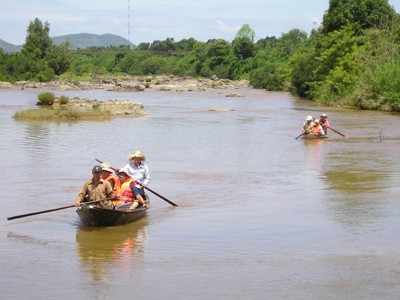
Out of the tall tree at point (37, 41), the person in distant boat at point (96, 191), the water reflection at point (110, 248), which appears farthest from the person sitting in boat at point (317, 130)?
the tall tree at point (37, 41)

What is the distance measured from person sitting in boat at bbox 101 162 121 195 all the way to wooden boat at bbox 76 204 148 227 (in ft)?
1.57

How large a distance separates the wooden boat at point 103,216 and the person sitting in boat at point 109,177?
0.48 meters

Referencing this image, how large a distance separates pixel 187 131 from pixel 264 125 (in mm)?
4591

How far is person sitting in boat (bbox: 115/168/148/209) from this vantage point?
41.8ft

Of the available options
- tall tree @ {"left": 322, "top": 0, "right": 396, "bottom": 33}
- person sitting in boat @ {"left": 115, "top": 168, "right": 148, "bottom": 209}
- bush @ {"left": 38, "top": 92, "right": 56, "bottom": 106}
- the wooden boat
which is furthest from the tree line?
the wooden boat

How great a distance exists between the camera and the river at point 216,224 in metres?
9.07

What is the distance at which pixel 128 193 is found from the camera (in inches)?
508

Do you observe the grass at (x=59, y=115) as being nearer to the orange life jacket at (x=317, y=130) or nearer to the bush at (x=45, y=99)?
the bush at (x=45, y=99)

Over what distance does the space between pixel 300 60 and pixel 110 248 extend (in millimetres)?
44916

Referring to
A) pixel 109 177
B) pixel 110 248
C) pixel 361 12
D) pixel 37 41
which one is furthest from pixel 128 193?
pixel 37 41

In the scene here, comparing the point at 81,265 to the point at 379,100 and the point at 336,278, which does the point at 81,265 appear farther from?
the point at 379,100

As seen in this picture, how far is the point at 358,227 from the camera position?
482 inches

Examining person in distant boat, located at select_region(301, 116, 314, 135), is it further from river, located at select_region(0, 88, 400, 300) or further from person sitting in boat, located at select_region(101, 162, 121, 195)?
person sitting in boat, located at select_region(101, 162, 121, 195)

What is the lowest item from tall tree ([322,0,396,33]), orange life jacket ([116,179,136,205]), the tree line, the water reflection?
the water reflection
